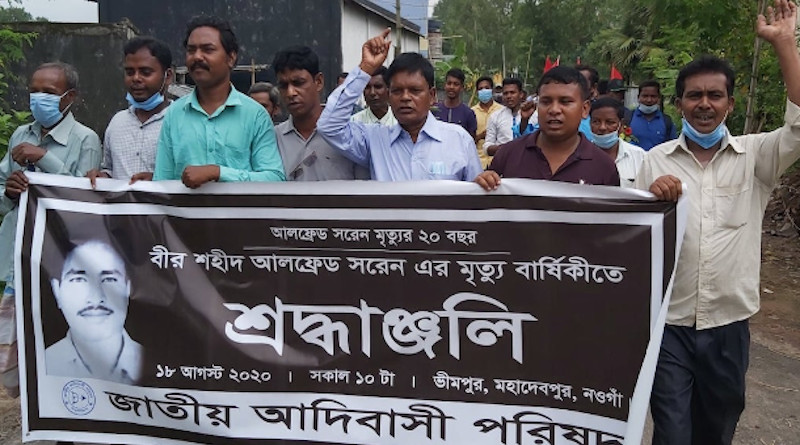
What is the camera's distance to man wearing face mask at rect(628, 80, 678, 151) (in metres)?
6.74

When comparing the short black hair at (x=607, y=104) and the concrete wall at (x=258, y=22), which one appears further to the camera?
the concrete wall at (x=258, y=22)

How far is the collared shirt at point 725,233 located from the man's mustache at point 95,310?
7.71ft

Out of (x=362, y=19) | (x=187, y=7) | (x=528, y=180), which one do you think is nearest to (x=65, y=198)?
(x=528, y=180)

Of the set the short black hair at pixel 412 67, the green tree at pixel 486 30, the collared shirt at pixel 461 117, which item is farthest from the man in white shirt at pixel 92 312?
the green tree at pixel 486 30

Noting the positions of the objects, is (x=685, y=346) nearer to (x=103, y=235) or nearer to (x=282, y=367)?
(x=282, y=367)

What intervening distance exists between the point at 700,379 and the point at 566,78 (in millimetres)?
1325

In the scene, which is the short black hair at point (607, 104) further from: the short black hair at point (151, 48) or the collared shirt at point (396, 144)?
the short black hair at point (151, 48)

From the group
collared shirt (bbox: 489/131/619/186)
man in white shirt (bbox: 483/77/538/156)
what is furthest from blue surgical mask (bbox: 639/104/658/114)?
collared shirt (bbox: 489/131/619/186)

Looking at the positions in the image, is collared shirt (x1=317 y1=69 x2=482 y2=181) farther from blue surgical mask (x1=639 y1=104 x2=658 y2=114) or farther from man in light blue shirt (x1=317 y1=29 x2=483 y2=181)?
blue surgical mask (x1=639 y1=104 x2=658 y2=114)

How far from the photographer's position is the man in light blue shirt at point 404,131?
315cm

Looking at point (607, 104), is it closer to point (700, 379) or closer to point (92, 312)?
point (700, 379)

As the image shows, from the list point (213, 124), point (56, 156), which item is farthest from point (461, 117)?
point (56, 156)

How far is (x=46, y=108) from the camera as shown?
341 cm

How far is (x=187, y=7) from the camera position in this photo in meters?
20.6
